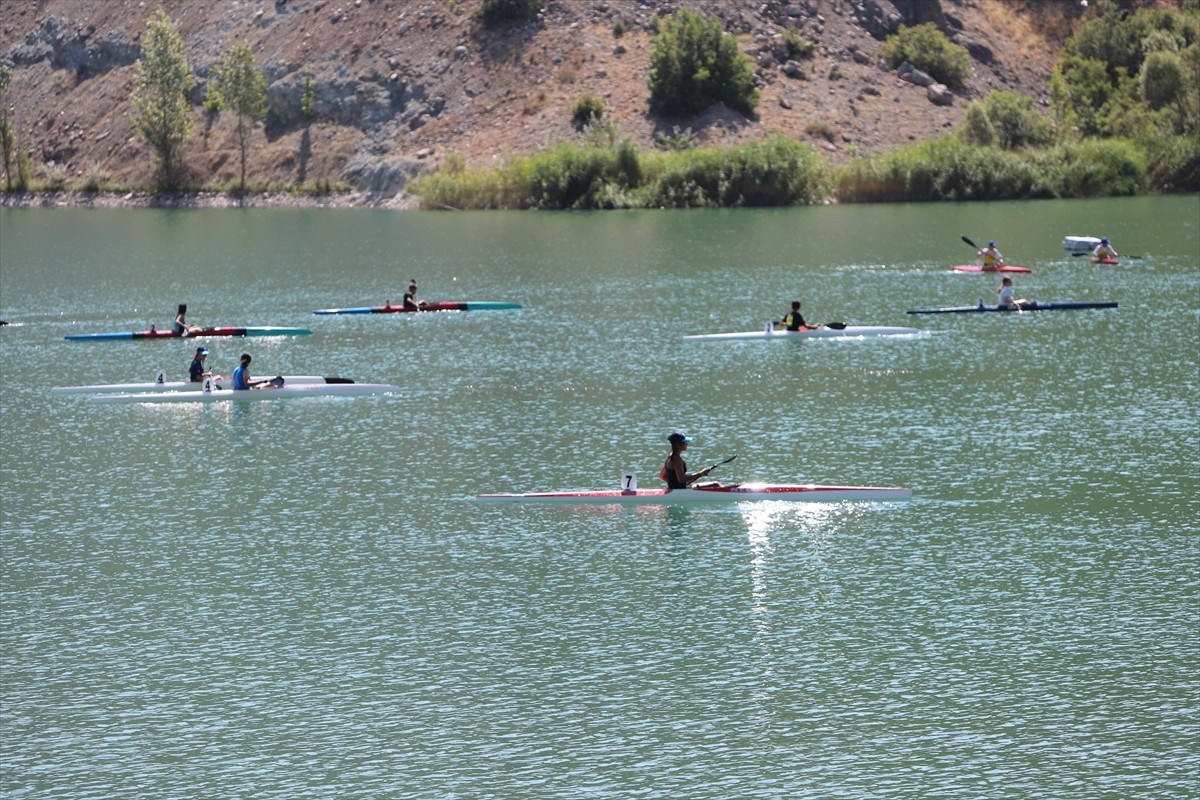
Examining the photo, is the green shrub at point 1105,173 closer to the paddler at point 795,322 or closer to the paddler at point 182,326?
the paddler at point 795,322

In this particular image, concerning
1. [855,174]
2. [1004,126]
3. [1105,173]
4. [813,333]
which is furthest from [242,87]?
[813,333]

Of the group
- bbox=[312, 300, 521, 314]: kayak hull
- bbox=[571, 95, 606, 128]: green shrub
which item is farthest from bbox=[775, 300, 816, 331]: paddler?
bbox=[571, 95, 606, 128]: green shrub

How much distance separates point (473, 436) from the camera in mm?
41000

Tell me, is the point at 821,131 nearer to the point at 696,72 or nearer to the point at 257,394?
the point at 696,72

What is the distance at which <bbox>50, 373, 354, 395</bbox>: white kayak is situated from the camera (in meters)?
47.0

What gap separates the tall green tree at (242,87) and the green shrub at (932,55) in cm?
4718

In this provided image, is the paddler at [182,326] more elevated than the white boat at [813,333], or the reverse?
the paddler at [182,326]

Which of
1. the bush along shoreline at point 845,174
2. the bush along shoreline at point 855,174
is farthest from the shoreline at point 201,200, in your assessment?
the bush along shoreline at point 855,174

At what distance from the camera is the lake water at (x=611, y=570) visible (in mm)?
21156

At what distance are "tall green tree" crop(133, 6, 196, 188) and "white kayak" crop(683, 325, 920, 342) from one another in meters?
86.7

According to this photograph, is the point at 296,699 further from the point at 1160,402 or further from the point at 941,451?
the point at 1160,402

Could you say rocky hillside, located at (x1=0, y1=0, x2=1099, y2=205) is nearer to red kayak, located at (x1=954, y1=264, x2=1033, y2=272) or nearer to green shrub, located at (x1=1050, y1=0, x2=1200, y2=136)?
green shrub, located at (x1=1050, y1=0, x2=1200, y2=136)

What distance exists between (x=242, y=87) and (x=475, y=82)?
1799 centimetres

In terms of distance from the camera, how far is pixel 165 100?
133125mm
